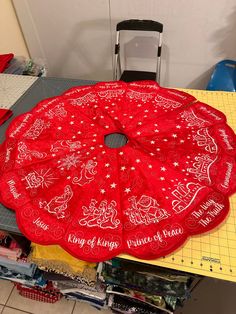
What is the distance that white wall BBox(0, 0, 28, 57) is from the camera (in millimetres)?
1972

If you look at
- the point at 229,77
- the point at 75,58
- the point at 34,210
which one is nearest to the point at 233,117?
the point at 34,210

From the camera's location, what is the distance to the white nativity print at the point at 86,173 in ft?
2.73

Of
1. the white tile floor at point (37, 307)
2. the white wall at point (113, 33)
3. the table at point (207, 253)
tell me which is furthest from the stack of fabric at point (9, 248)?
the white wall at point (113, 33)

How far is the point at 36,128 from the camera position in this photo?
1.03 m

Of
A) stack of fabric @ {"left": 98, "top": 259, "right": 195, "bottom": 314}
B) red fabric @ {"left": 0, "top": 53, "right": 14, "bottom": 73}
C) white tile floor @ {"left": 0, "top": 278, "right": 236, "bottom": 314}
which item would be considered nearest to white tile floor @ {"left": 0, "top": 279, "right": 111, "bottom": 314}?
white tile floor @ {"left": 0, "top": 278, "right": 236, "bottom": 314}

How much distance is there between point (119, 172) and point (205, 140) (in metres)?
0.34

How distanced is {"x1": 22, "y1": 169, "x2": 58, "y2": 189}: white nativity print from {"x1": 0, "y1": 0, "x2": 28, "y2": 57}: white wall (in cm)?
150

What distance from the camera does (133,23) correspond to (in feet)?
5.60

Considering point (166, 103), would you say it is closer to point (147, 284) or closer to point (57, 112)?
point (57, 112)

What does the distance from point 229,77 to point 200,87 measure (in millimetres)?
316

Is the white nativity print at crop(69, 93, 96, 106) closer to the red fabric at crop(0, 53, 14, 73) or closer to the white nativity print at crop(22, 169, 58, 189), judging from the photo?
the white nativity print at crop(22, 169, 58, 189)

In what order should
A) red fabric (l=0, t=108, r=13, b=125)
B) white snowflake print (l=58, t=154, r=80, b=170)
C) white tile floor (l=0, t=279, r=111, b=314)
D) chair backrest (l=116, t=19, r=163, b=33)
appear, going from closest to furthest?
white snowflake print (l=58, t=154, r=80, b=170), red fabric (l=0, t=108, r=13, b=125), white tile floor (l=0, t=279, r=111, b=314), chair backrest (l=116, t=19, r=163, b=33)

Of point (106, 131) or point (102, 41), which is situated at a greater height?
point (106, 131)

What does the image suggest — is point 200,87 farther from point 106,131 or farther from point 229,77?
point 106,131
